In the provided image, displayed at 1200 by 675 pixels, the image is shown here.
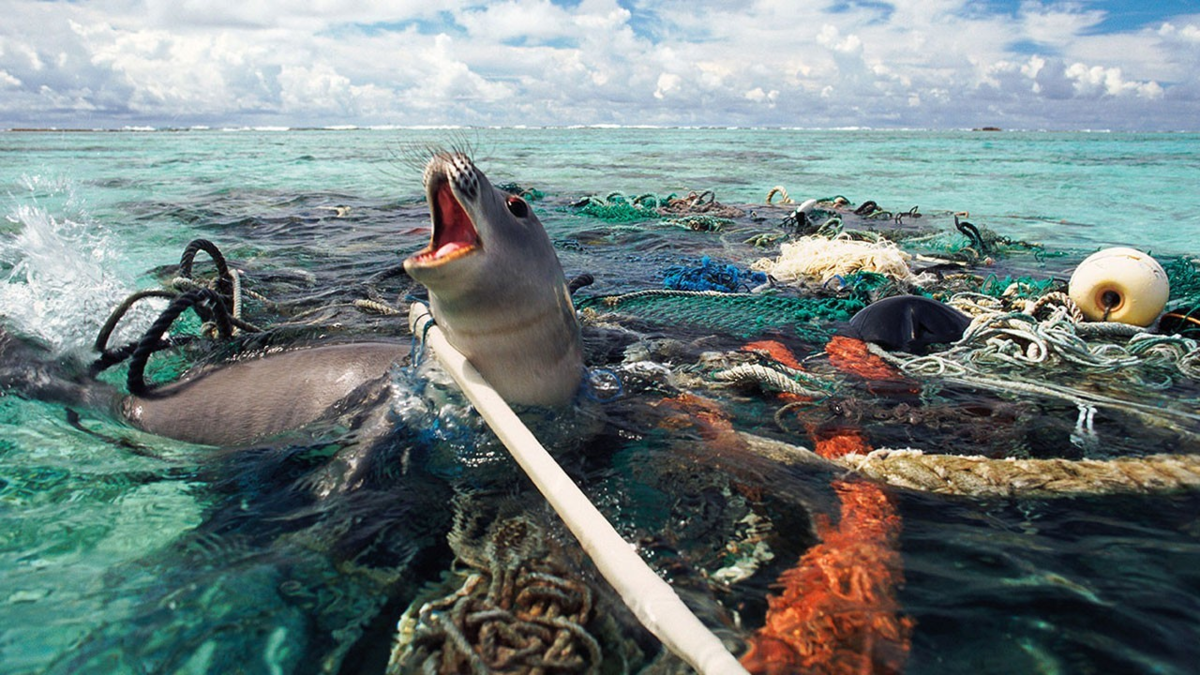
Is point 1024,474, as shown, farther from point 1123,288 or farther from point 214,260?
point 214,260

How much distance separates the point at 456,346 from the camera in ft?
8.20

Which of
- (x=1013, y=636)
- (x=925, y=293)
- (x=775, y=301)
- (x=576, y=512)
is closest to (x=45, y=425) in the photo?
(x=576, y=512)

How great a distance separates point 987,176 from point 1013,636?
87.2ft

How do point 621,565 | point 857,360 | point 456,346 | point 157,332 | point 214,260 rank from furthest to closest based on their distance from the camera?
point 214,260 → point 857,360 → point 157,332 → point 456,346 → point 621,565

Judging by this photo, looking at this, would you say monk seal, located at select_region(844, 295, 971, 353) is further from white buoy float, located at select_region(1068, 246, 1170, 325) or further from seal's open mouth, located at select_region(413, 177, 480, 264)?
seal's open mouth, located at select_region(413, 177, 480, 264)

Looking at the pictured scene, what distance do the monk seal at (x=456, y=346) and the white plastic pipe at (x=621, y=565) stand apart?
362 mm

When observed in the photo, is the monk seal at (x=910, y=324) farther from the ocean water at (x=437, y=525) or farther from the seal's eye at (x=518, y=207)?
the seal's eye at (x=518, y=207)

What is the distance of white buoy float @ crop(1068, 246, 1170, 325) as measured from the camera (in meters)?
4.42

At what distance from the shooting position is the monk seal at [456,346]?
223 centimetres

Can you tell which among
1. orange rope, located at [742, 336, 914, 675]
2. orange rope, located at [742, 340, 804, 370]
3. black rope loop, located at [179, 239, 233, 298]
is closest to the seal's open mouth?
orange rope, located at [742, 336, 914, 675]

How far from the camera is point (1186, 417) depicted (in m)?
3.20

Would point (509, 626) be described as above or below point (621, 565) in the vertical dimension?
below

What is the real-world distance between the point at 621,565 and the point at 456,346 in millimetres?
1292

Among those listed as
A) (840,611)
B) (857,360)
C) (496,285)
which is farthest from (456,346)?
(857,360)
